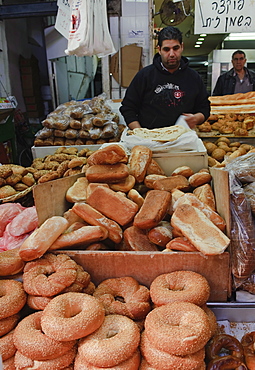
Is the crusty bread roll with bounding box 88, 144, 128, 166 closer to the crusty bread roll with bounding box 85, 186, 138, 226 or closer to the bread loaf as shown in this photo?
the crusty bread roll with bounding box 85, 186, 138, 226

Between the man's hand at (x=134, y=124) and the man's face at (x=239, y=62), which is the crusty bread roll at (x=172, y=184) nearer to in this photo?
the man's hand at (x=134, y=124)

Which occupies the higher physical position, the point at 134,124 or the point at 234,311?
the point at 134,124

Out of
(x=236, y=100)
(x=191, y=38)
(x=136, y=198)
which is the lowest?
(x=136, y=198)

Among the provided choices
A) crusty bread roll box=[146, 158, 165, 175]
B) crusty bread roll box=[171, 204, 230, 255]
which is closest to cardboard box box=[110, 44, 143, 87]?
crusty bread roll box=[146, 158, 165, 175]

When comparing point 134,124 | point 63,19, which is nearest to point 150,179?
point 134,124

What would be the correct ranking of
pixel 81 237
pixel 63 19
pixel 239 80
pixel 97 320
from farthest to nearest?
pixel 239 80 < pixel 63 19 < pixel 81 237 < pixel 97 320

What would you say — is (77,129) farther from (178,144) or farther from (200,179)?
(200,179)

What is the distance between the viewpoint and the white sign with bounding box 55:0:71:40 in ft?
12.1

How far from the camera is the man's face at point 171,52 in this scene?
9.84 ft

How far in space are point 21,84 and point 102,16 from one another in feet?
18.4

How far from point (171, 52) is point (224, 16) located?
1.34 metres

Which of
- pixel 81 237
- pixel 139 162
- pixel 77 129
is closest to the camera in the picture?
pixel 81 237

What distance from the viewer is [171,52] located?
3053 mm

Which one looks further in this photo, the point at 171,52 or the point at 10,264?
the point at 171,52
